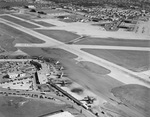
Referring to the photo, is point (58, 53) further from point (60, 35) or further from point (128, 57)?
point (60, 35)

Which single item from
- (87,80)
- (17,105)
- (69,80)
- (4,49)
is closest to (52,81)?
(69,80)

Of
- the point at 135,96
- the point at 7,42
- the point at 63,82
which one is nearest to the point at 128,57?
the point at 135,96

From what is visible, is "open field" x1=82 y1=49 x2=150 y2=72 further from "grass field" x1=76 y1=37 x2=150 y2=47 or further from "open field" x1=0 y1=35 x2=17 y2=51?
"open field" x1=0 y1=35 x2=17 y2=51

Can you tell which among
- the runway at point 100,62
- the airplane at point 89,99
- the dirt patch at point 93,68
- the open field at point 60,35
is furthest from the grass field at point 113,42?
the airplane at point 89,99

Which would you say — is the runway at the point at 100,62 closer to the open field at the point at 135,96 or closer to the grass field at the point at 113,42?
the open field at the point at 135,96

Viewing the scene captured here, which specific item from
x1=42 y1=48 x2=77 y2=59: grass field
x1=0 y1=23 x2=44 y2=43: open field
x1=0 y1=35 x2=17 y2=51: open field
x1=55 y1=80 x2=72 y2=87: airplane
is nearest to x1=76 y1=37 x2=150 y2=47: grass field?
x1=42 y1=48 x2=77 y2=59: grass field

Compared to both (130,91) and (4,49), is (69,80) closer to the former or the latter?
(130,91)
